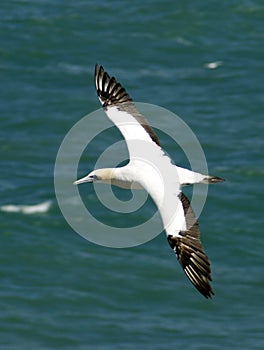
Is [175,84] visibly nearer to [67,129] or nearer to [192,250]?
[67,129]

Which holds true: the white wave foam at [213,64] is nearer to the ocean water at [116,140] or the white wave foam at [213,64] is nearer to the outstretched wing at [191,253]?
the ocean water at [116,140]

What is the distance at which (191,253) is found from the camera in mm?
24844

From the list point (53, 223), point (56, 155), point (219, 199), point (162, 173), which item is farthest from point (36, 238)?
point (162, 173)

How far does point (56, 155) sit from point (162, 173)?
43990 mm

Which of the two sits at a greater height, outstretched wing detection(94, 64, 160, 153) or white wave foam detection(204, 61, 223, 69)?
white wave foam detection(204, 61, 223, 69)

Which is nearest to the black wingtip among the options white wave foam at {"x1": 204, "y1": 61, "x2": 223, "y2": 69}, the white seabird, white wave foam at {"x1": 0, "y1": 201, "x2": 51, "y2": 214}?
the white seabird

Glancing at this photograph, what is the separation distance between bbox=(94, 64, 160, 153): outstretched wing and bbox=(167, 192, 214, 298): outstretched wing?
373cm

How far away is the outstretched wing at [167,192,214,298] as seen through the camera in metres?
24.6

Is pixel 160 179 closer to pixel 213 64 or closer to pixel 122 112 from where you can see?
pixel 122 112

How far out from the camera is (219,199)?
67.3 m

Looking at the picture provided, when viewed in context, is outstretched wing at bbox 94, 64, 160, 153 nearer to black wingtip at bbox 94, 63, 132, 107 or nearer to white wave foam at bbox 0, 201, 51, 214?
black wingtip at bbox 94, 63, 132, 107

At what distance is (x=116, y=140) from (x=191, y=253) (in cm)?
4329

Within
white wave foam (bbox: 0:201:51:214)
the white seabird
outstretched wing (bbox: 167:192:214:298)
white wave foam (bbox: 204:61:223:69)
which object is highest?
white wave foam (bbox: 204:61:223:69)

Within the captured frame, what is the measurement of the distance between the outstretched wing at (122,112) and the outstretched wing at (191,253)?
373cm
